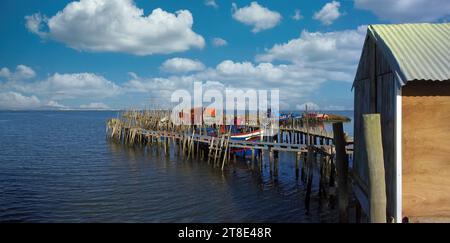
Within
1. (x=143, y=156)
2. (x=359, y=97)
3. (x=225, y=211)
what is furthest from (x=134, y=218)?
(x=143, y=156)

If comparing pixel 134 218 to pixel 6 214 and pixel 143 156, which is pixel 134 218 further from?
pixel 143 156

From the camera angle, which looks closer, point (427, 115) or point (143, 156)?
point (427, 115)

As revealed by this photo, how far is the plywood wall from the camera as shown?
6469mm

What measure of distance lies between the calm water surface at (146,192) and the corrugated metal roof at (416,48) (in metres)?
7.55

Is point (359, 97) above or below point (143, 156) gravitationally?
above

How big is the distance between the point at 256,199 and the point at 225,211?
2.26 meters

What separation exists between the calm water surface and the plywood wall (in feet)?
21.3

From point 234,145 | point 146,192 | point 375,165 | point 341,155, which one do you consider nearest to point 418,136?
point 375,165

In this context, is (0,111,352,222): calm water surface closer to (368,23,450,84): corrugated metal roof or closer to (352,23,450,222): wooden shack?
(352,23,450,222): wooden shack

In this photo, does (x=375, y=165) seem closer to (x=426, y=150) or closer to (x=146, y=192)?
(x=426, y=150)

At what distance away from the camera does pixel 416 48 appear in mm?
7250

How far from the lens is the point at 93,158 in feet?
89.7

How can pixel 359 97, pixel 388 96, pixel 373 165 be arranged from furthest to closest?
pixel 359 97 → pixel 388 96 → pixel 373 165

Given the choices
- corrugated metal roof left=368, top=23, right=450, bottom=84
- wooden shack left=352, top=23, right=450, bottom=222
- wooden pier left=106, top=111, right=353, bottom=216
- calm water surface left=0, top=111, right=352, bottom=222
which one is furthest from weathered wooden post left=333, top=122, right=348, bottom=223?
calm water surface left=0, top=111, right=352, bottom=222
